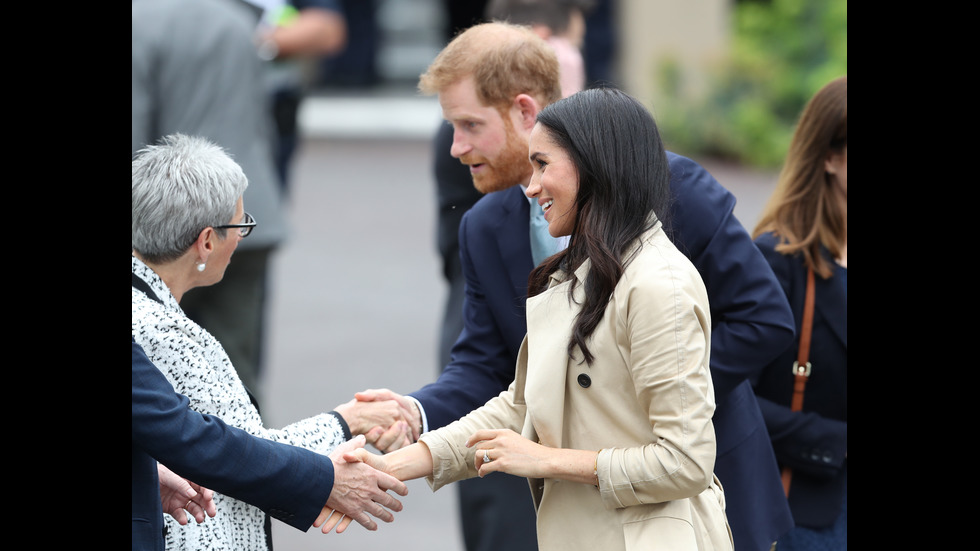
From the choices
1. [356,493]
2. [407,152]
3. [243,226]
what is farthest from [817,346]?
[407,152]

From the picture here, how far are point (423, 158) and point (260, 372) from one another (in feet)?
31.4

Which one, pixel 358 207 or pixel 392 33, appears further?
pixel 392 33

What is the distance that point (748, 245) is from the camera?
309 cm

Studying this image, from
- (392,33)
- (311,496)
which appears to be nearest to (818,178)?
(311,496)

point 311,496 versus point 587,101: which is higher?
point 587,101

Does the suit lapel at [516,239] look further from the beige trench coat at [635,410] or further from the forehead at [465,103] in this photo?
the beige trench coat at [635,410]

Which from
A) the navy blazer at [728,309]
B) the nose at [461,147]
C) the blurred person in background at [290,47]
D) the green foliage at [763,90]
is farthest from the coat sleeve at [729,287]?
the green foliage at [763,90]

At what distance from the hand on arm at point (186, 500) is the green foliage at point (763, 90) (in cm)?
1160

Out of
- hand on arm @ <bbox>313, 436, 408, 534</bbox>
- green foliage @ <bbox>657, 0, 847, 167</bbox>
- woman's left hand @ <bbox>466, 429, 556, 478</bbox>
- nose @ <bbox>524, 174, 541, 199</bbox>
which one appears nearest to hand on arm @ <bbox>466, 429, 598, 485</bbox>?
woman's left hand @ <bbox>466, 429, 556, 478</bbox>

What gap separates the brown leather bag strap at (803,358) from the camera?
358 cm

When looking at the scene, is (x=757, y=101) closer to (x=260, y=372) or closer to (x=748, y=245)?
(x=260, y=372)

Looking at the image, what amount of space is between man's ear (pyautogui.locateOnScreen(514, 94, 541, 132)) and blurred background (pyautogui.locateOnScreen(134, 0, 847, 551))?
2.71 m
